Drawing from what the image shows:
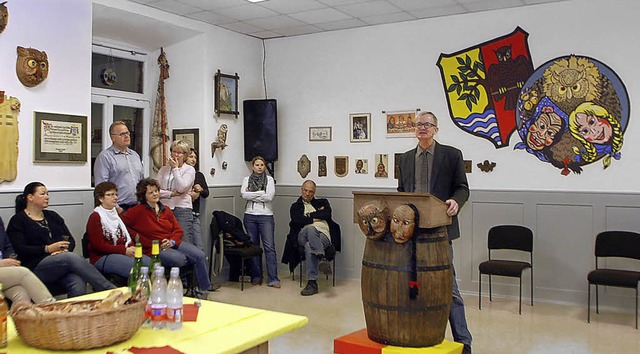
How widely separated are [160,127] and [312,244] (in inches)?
86.9

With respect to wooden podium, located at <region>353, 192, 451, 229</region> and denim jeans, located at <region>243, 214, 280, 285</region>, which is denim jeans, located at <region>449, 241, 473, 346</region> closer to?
wooden podium, located at <region>353, 192, 451, 229</region>

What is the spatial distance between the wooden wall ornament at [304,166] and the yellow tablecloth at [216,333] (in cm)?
471

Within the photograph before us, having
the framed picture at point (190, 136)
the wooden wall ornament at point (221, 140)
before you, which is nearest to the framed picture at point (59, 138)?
the framed picture at point (190, 136)

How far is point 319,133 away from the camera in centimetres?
732

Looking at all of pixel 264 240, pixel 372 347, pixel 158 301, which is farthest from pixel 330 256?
pixel 158 301

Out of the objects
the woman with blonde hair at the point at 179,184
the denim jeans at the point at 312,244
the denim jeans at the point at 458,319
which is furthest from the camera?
the denim jeans at the point at 312,244

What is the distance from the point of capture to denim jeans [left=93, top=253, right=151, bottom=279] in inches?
190

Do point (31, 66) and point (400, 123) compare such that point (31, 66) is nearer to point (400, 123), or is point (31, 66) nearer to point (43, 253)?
point (43, 253)

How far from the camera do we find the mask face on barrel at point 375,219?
3.66m

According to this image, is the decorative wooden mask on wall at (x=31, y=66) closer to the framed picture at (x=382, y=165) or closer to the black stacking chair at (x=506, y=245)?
the framed picture at (x=382, y=165)

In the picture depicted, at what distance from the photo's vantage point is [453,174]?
12.9 ft

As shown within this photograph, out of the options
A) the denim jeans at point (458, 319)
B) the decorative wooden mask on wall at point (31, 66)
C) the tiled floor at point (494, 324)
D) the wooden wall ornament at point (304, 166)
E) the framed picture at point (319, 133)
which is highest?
the decorative wooden mask on wall at point (31, 66)

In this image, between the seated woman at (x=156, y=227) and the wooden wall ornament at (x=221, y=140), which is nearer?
the seated woman at (x=156, y=227)

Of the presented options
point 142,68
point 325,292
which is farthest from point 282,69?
point 325,292
